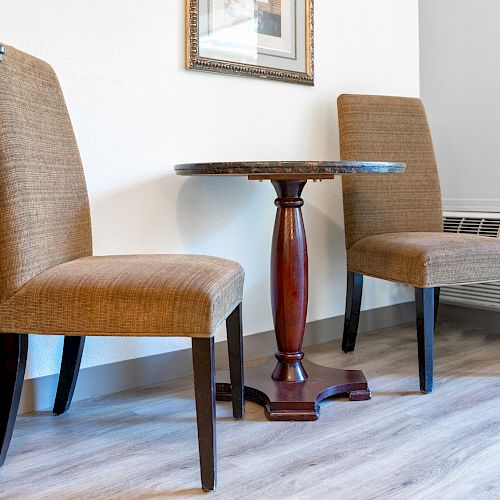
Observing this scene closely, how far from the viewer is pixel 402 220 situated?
2.47 meters

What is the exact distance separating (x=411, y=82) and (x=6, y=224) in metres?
2.18

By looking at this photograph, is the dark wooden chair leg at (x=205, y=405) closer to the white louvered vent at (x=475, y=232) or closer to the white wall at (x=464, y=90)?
the white louvered vent at (x=475, y=232)

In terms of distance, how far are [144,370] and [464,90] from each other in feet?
6.75

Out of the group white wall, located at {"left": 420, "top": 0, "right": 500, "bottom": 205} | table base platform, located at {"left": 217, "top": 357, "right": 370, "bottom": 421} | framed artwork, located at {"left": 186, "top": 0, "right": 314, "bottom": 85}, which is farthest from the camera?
white wall, located at {"left": 420, "top": 0, "right": 500, "bottom": 205}

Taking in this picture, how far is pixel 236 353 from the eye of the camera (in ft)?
5.67

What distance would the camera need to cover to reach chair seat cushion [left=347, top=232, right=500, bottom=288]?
1.94 metres

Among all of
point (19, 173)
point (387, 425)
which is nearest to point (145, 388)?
point (387, 425)

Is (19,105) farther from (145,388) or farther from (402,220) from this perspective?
(402,220)

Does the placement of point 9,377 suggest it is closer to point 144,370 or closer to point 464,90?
point 144,370

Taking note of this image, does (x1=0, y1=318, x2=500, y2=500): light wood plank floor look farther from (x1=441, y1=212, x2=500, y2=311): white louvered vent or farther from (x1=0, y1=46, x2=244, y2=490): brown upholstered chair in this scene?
(x1=441, y1=212, x2=500, y2=311): white louvered vent

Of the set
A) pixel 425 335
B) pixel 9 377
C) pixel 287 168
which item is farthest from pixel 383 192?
pixel 9 377

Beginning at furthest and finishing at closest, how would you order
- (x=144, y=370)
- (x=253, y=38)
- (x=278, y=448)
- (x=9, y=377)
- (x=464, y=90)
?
(x=464, y=90) < (x=253, y=38) < (x=144, y=370) < (x=278, y=448) < (x=9, y=377)

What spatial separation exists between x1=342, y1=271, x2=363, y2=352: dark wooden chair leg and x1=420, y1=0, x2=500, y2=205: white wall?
92 cm

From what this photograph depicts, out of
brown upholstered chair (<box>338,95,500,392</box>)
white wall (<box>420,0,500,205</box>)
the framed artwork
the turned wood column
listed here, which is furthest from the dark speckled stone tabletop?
white wall (<box>420,0,500,205</box>)
